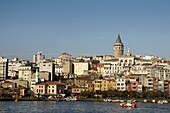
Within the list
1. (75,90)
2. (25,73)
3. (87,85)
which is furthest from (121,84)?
(25,73)

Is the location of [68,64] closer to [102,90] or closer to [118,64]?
[118,64]

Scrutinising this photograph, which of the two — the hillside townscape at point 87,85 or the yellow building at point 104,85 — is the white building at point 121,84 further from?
the yellow building at point 104,85

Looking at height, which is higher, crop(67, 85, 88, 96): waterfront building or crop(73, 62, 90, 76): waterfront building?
crop(73, 62, 90, 76): waterfront building

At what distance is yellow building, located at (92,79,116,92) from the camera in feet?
200

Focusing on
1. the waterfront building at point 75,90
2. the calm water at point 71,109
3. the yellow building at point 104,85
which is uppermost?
the yellow building at point 104,85

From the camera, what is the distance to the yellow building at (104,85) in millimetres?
61062

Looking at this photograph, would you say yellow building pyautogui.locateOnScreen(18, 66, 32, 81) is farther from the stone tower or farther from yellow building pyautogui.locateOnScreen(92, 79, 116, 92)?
the stone tower

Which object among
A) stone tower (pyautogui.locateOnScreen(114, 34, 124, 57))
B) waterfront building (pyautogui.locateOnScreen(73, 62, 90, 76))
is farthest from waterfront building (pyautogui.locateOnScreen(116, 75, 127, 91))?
stone tower (pyautogui.locateOnScreen(114, 34, 124, 57))

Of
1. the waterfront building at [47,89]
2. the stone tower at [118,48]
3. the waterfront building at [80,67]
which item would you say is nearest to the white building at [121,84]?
the waterfront building at [47,89]

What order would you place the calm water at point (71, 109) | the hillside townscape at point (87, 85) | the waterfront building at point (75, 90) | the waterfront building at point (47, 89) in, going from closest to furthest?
the calm water at point (71, 109)
the hillside townscape at point (87, 85)
the waterfront building at point (47, 89)
the waterfront building at point (75, 90)

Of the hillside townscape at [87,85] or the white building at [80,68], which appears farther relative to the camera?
the white building at [80,68]

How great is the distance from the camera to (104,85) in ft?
203

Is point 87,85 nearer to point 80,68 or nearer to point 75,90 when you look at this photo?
point 75,90

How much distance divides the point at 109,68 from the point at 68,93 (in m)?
23.4
